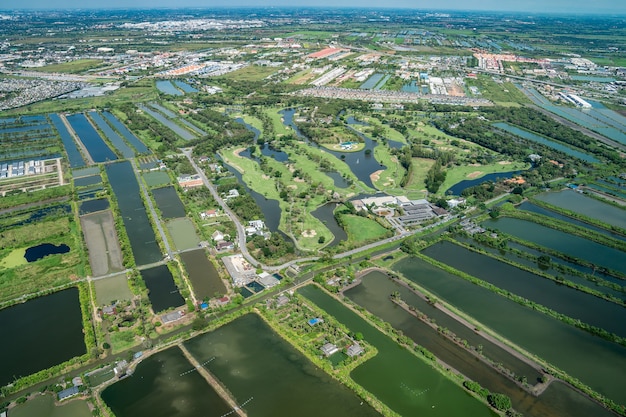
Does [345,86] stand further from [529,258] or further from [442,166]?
[529,258]

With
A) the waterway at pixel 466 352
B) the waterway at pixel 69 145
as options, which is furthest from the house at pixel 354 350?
the waterway at pixel 69 145

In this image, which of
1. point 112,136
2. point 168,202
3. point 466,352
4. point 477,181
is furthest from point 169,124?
point 466,352

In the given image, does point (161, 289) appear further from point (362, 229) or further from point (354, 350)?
point (362, 229)

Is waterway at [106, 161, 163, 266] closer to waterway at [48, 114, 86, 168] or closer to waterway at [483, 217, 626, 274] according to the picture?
waterway at [48, 114, 86, 168]

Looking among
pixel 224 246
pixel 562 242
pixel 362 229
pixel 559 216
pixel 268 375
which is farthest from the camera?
pixel 559 216

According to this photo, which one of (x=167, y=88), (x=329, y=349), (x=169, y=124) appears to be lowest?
(x=329, y=349)

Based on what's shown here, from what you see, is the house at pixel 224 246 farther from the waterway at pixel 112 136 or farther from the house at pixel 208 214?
the waterway at pixel 112 136

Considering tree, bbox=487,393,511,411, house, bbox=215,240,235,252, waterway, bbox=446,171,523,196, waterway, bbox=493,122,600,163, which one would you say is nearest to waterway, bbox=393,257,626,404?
tree, bbox=487,393,511,411
